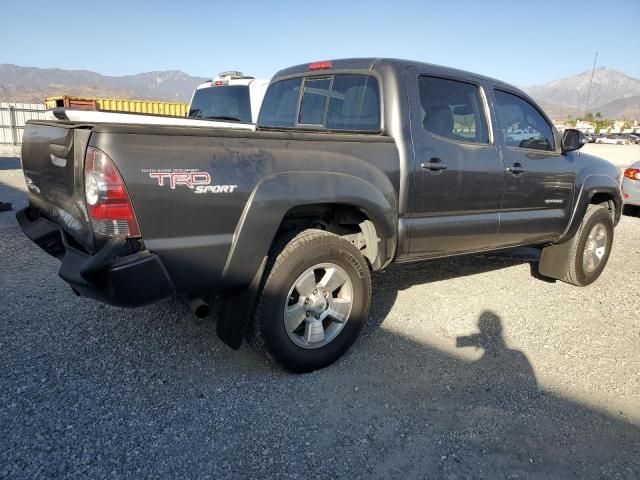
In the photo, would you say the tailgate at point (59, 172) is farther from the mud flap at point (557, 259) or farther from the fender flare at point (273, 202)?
the mud flap at point (557, 259)

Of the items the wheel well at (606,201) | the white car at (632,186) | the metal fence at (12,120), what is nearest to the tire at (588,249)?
the wheel well at (606,201)

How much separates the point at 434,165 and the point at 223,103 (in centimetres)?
595

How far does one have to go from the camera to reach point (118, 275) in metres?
2.39

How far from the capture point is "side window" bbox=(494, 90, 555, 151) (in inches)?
167

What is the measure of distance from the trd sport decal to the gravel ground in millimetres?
1244

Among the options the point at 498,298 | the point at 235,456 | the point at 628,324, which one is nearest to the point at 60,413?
the point at 235,456

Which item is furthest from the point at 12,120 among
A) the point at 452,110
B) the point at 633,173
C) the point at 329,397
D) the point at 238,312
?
the point at 329,397

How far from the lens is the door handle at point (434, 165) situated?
3.52 metres

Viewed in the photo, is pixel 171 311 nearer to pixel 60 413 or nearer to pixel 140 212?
pixel 60 413

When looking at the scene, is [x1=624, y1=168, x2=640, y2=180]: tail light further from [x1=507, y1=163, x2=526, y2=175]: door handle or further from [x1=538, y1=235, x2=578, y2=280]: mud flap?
[x1=507, y1=163, x2=526, y2=175]: door handle

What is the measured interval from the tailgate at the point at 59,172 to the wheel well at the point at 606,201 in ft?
16.2

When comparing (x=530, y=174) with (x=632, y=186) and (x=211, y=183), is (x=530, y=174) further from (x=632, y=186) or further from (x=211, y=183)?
(x=632, y=186)

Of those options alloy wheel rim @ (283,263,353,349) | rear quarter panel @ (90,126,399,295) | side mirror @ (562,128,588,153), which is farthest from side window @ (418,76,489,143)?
alloy wheel rim @ (283,263,353,349)

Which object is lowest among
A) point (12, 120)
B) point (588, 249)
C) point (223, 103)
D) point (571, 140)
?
point (588, 249)
